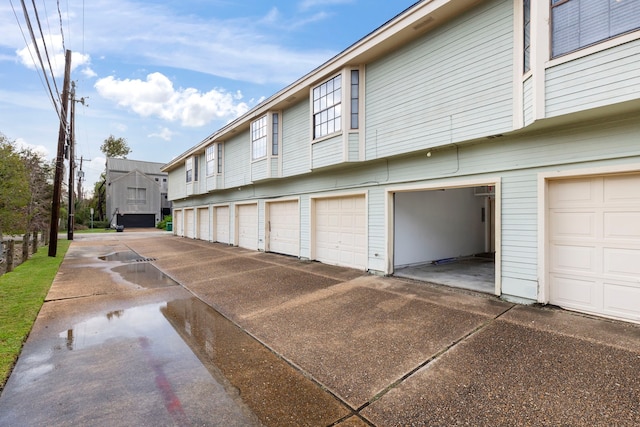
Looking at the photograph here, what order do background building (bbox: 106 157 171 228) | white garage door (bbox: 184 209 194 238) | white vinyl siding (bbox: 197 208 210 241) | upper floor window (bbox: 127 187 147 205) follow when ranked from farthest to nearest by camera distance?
upper floor window (bbox: 127 187 147 205), background building (bbox: 106 157 171 228), white garage door (bbox: 184 209 194 238), white vinyl siding (bbox: 197 208 210 241)

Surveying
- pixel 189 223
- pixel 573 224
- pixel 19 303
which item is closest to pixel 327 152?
pixel 573 224

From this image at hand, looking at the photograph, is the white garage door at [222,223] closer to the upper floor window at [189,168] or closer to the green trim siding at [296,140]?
the upper floor window at [189,168]

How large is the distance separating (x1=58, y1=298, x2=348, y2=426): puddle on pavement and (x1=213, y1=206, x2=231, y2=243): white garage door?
10867mm

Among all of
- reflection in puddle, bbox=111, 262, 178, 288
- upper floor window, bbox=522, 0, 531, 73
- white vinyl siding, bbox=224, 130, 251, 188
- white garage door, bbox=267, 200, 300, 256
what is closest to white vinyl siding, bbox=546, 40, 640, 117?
upper floor window, bbox=522, 0, 531, 73

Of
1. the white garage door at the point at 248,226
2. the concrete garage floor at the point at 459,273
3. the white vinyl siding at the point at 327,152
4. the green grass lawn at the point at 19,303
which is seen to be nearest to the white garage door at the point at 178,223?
the white garage door at the point at 248,226

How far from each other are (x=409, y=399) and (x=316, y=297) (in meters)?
3.51

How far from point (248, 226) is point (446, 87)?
10.7 meters

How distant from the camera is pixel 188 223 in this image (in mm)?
22703

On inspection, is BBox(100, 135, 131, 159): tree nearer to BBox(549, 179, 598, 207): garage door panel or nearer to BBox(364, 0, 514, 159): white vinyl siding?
BBox(364, 0, 514, 159): white vinyl siding

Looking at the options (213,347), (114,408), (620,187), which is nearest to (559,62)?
(620,187)

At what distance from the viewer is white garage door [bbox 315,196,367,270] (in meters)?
8.66

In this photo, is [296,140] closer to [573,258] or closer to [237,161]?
[237,161]

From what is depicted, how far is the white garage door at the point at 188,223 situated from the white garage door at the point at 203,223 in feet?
5.31

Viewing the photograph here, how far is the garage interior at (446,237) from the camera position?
25.6 ft
